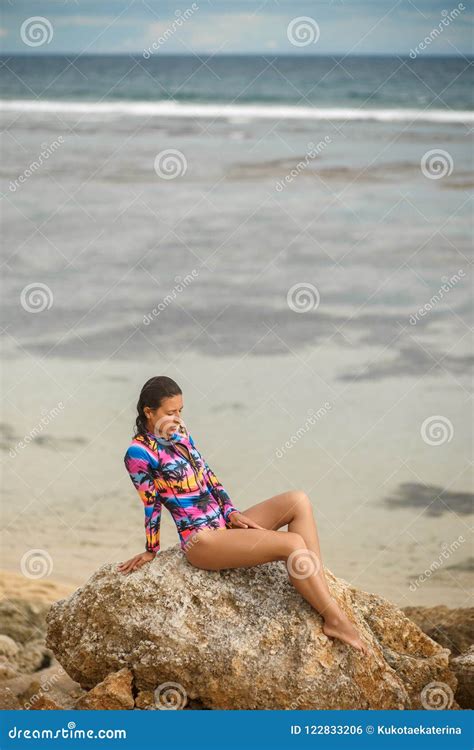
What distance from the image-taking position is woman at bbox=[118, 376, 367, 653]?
5.13 m

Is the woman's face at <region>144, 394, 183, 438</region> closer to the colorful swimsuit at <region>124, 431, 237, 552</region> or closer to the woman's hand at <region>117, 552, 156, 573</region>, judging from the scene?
the colorful swimsuit at <region>124, 431, 237, 552</region>

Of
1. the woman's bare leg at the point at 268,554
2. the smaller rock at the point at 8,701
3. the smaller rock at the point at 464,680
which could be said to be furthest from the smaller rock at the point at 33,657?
the smaller rock at the point at 464,680

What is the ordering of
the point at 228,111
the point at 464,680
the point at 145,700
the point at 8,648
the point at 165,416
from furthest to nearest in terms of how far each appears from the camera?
1. the point at 228,111
2. the point at 8,648
3. the point at 464,680
4. the point at 165,416
5. the point at 145,700

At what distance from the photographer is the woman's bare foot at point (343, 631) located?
5074 millimetres

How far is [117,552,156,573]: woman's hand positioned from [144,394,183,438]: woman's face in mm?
631

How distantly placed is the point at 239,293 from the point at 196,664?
10.3m

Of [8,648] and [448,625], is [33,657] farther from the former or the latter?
[448,625]

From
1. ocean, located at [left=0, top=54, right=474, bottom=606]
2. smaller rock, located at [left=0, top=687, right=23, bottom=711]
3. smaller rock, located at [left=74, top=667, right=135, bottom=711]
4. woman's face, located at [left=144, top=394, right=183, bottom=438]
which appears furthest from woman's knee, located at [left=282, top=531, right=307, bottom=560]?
ocean, located at [left=0, top=54, right=474, bottom=606]

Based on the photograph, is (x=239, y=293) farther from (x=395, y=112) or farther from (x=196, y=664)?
(x=395, y=112)

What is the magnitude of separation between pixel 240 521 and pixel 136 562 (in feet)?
1.91

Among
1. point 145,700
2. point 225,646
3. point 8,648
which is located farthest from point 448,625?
point 8,648

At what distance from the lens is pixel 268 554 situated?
514 cm

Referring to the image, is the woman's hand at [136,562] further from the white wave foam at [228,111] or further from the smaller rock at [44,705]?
the white wave foam at [228,111]

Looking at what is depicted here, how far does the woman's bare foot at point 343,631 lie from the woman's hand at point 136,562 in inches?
38.7
